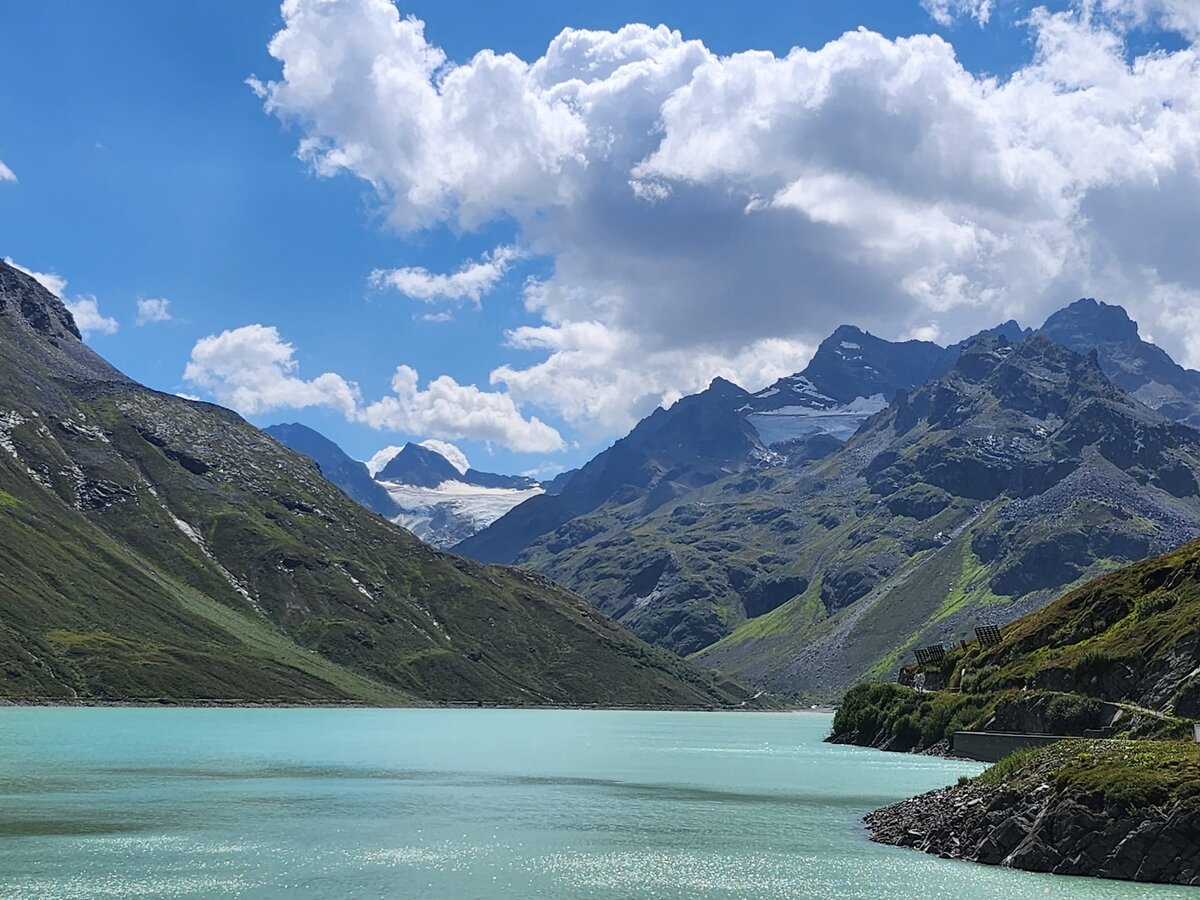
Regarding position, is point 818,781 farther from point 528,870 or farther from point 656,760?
point 528,870

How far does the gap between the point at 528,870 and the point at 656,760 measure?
109629mm

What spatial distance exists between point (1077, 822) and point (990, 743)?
278 feet

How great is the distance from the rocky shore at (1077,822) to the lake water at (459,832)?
180 centimetres

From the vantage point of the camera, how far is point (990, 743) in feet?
480

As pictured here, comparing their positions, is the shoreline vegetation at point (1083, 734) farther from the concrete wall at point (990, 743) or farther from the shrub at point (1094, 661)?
the concrete wall at point (990, 743)

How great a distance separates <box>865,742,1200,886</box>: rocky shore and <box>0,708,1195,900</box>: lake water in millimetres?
1800

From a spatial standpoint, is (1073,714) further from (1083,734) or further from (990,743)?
(990,743)

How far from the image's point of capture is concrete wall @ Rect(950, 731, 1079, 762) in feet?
425

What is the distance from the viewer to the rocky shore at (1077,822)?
2435 inches

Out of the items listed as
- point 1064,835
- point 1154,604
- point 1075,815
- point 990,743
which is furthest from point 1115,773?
point 990,743

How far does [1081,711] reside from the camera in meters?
126

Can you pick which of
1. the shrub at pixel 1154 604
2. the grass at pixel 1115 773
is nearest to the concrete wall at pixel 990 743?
the shrub at pixel 1154 604

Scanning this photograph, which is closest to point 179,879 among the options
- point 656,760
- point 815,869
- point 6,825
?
point 6,825

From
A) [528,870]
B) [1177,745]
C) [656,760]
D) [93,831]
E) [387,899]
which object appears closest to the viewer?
[387,899]
